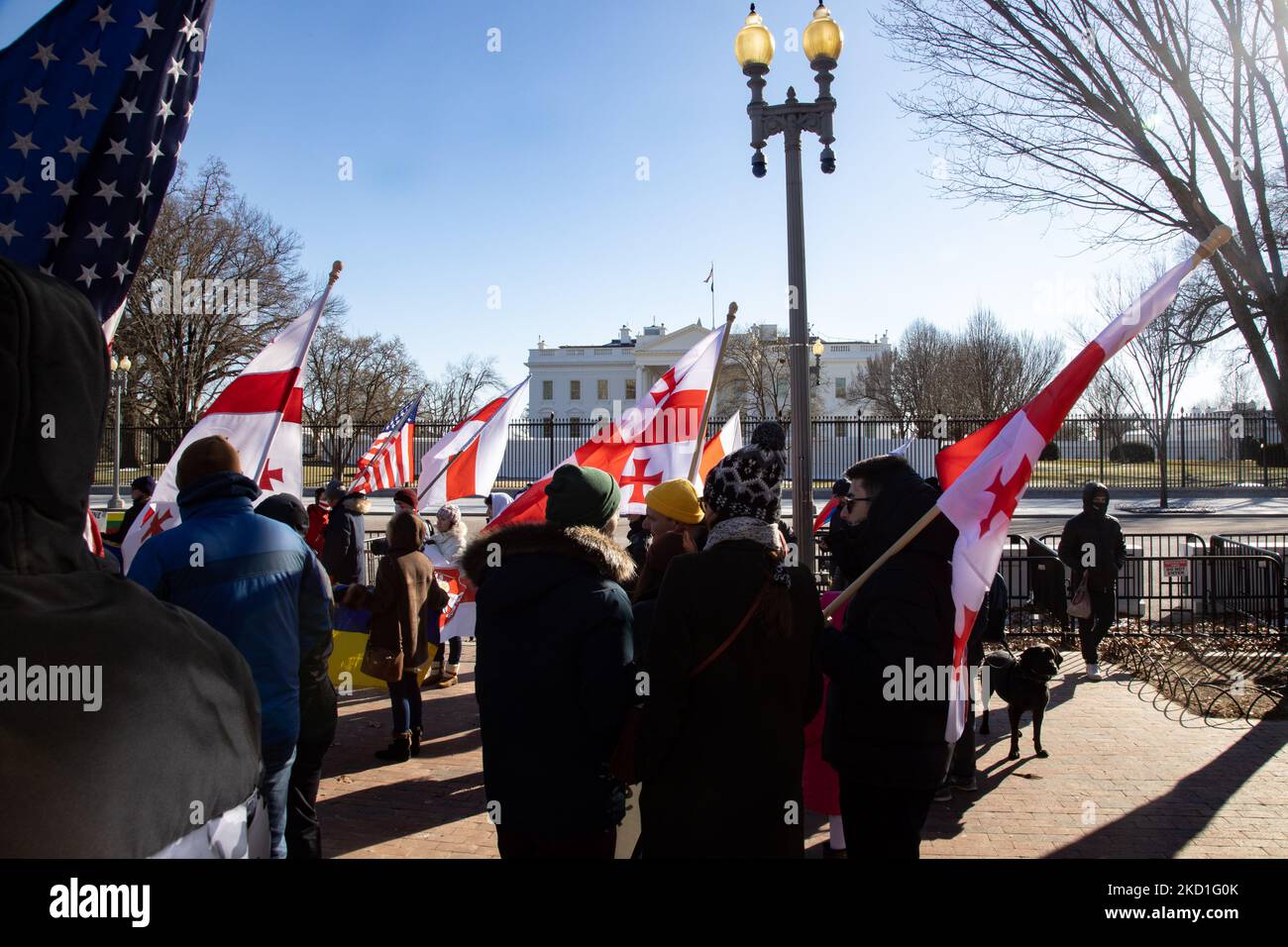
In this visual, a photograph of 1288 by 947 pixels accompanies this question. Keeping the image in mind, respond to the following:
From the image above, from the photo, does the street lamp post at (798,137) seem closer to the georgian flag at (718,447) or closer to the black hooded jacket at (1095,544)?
the georgian flag at (718,447)

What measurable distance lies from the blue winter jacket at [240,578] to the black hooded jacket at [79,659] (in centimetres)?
244

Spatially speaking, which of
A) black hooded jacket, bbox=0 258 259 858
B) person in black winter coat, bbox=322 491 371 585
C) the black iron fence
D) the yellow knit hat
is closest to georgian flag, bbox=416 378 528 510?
person in black winter coat, bbox=322 491 371 585

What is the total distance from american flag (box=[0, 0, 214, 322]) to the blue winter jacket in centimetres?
126

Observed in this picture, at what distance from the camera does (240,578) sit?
3350mm

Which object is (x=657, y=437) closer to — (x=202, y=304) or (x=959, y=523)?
(x=959, y=523)

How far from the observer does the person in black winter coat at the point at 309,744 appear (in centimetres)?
389

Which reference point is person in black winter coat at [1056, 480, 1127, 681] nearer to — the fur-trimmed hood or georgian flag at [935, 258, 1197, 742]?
georgian flag at [935, 258, 1197, 742]

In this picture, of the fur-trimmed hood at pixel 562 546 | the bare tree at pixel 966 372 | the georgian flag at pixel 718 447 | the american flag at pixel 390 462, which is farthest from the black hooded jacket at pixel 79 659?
the bare tree at pixel 966 372

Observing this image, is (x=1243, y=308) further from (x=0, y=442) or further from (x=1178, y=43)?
(x=0, y=442)

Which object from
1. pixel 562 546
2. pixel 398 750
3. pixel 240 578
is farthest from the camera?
pixel 398 750

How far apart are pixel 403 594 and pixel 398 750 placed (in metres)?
Answer: 1.18

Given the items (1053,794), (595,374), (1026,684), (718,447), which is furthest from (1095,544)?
(595,374)
